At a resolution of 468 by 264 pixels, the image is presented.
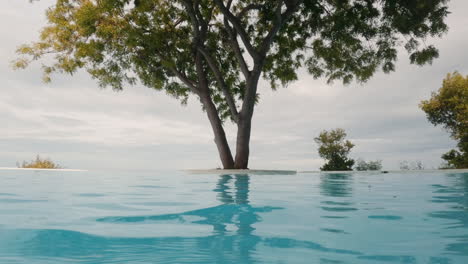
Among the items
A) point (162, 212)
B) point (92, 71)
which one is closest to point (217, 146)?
point (92, 71)

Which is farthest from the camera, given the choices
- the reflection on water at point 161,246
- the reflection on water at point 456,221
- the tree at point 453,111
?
the tree at point 453,111

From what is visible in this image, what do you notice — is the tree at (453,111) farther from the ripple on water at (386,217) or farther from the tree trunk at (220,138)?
the ripple on water at (386,217)

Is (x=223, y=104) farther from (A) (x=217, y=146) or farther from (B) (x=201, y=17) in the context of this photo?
(B) (x=201, y=17)

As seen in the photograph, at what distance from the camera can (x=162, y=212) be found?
4.54 meters

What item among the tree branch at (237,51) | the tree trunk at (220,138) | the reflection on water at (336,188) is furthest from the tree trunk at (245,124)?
the reflection on water at (336,188)

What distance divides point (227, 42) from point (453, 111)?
16.6 meters

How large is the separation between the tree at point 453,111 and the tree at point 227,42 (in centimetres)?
1039

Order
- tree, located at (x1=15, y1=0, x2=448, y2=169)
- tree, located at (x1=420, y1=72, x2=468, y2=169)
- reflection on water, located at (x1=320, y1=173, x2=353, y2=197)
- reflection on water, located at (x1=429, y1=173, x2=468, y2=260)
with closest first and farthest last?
1. reflection on water, located at (x1=429, y1=173, x2=468, y2=260)
2. reflection on water, located at (x1=320, y1=173, x2=353, y2=197)
3. tree, located at (x1=15, y1=0, x2=448, y2=169)
4. tree, located at (x1=420, y1=72, x2=468, y2=169)

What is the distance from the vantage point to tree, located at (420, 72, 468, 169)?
81.3 feet

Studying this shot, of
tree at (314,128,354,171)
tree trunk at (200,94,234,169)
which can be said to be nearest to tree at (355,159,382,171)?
tree at (314,128,354,171)

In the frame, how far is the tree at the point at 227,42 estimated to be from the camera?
52.1 ft

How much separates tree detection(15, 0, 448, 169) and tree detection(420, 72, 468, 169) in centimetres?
1039

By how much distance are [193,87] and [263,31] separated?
14.7 feet

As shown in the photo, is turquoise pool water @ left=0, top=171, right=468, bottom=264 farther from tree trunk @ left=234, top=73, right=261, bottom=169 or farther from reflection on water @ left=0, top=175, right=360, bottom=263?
tree trunk @ left=234, top=73, right=261, bottom=169
